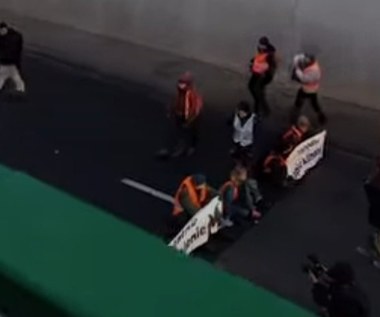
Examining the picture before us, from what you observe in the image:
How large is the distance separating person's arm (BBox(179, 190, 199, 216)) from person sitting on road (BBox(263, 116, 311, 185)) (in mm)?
2125

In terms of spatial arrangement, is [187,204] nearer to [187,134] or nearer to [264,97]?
[187,134]

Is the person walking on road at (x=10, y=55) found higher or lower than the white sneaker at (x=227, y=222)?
lower

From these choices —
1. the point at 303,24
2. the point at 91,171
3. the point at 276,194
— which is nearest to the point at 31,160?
the point at 91,171

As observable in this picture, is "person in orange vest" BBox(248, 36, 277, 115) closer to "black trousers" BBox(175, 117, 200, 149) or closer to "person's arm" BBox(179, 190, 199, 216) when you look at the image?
"black trousers" BBox(175, 117, 200, 149)

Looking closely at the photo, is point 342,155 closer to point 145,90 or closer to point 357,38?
point 357,38

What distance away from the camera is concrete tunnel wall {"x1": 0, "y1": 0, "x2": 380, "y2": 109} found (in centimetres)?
1457

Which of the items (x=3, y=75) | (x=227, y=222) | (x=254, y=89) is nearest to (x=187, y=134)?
(x=254, y=89)

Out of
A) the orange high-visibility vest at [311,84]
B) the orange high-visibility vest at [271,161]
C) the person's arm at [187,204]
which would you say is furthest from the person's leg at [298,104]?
the person's arm at [187,204]

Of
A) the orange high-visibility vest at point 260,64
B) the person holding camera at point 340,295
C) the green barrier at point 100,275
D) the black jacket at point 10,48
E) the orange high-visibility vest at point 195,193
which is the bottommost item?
the black jacket at point 10,48

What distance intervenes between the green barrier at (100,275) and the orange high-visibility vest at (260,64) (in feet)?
37.8

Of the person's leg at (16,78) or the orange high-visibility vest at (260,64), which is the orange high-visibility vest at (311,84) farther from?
the person's leg at (16,78)

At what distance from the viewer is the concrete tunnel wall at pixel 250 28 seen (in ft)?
47.8

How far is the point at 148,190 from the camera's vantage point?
11.0 m

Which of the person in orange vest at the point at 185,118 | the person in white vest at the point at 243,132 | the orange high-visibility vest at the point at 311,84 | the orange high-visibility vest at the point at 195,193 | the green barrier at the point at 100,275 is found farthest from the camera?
the orange high-visibility vest at the point at 311,84
